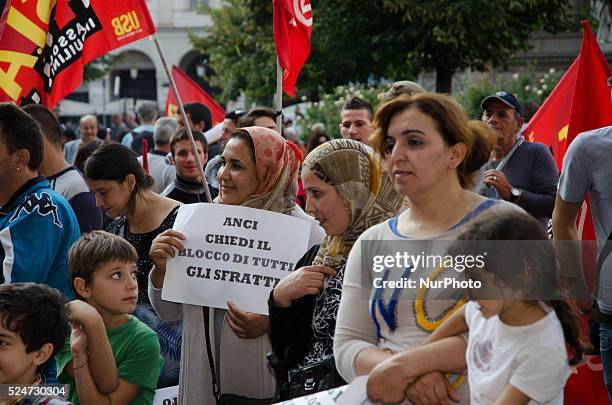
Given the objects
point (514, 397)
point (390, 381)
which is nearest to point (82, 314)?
point (390, 381)

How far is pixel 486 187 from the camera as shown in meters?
6.36

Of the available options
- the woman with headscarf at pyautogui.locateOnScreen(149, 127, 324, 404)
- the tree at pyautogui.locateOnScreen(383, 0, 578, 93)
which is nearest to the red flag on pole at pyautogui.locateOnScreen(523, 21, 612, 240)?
the woman with headscarf at pyautogui.locateOnScreen(149, 127, 324, 404)

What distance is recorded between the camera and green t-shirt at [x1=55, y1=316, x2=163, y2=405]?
4535 mm

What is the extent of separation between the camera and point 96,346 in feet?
14.0

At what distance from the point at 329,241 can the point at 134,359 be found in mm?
1269

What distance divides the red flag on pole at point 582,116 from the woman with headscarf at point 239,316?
1957 millimetres

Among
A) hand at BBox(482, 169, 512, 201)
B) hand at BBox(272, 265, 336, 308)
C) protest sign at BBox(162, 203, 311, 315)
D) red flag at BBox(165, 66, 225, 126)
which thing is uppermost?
red flag at BBox(165, 66, 225, 126)

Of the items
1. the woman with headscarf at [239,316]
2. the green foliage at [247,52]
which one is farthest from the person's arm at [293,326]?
the green foliage at [247,52]

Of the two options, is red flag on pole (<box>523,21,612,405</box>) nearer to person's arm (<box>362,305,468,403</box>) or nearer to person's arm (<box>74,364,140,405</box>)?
person's arm (<box>74,364,140,405</box>)

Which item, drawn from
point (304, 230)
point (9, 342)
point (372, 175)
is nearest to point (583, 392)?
point (304, 230)

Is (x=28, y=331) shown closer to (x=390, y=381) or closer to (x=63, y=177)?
(x=390, y=381)

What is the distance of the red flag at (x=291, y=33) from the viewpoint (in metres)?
7.20

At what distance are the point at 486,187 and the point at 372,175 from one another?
2804mm

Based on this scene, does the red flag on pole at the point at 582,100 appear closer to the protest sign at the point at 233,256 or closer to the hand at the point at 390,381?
the protest sign at the point at 233,256
